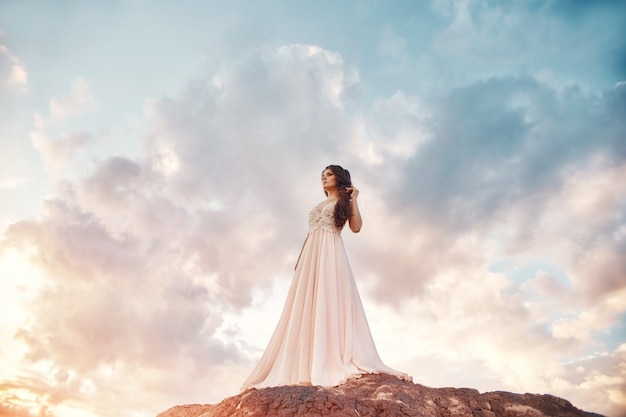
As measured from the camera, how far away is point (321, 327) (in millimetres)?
7836

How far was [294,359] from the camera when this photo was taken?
791cm

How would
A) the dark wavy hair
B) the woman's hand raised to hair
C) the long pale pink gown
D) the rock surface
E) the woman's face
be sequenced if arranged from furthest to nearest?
the woman's face < the woman's hand raised to hair < the dark wavy hair < the long pale pink gown < the rock surface

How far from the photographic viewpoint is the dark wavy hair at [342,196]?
358 inches

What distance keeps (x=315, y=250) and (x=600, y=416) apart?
5.42 meters

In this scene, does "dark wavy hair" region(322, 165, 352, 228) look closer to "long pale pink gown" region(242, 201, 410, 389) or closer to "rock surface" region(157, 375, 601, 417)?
"long pale pink gown" region(242, 201, 410, 389)

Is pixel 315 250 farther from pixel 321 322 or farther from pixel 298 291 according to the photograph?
pixel 321 322

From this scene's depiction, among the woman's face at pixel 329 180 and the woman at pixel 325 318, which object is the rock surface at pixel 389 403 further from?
the woman's face at pixel 329 180

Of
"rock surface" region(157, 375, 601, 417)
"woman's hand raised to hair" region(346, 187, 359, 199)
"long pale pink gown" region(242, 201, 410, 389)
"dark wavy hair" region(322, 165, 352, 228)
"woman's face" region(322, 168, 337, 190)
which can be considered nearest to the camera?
"rock surface" region(157, 375, 601, 417)

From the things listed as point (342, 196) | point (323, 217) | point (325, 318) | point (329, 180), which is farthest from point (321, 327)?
point (329, 180)

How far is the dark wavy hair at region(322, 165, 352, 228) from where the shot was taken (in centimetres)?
909

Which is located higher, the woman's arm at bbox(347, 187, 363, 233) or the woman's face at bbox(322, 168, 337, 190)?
the woman's face at bbox(322, 168, 337, 190)

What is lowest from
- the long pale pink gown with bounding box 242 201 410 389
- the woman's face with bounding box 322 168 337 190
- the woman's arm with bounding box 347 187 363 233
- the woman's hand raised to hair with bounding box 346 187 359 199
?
the long pale pink gown with bounding box 242 201 410 389

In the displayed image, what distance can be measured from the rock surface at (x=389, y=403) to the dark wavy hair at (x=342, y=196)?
3658mm

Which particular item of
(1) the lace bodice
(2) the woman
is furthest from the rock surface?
(1) the lace bodice
